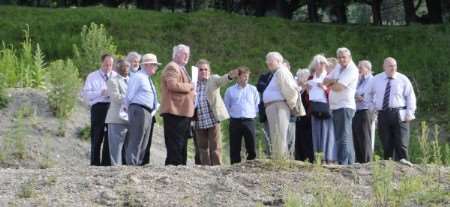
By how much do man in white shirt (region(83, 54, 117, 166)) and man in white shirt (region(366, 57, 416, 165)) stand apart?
327cm

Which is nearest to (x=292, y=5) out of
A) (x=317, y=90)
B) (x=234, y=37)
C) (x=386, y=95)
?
(x=234, y=37)

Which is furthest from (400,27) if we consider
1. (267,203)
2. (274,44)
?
(267,203)

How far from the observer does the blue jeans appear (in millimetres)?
12867

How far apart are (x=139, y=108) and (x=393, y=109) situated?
316 centimetres

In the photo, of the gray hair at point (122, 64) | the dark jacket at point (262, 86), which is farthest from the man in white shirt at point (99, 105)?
the dark jacket at point (262, 86)

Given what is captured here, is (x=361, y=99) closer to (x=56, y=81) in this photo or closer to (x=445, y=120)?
(x=56, y=81)

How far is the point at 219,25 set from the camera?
30.1 metres

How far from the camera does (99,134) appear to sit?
1339 cm

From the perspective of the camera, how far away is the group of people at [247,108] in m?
12.3

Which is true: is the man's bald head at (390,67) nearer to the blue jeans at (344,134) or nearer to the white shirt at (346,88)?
the white shirt at (346,88)

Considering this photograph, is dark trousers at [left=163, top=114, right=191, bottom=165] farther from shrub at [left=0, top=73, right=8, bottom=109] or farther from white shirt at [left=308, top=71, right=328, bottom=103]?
shrub at [left=0, top=73, right=8, bottom=109]

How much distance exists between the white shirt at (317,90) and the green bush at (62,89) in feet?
11.9

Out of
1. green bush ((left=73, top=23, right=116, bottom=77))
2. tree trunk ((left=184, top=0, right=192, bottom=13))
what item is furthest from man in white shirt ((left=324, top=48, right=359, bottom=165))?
tree trunk ((left=184, top=0, right=192, bottom=13))

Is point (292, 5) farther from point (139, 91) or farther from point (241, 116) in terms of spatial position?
point (139, 91)
